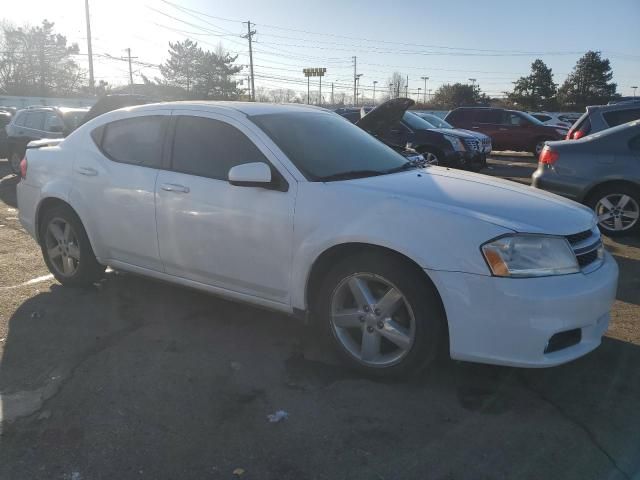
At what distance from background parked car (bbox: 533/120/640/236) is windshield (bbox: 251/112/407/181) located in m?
3.44

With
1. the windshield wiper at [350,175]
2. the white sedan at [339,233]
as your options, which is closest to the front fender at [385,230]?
the white sedan at [339,233]

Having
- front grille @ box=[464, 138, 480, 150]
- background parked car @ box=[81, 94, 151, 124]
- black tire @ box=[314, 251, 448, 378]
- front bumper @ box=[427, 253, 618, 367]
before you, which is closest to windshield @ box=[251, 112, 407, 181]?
black tire @ box=[314, 251, 448, 378]

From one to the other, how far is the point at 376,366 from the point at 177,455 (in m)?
1.25

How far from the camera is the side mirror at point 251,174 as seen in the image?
Answer: 3.46 meters

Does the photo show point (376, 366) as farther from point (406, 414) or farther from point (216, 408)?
point (216, 408)

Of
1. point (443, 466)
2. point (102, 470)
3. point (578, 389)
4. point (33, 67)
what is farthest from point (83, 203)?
point (33, 67)

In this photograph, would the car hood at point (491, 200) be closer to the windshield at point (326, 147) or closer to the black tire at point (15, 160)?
the windshield at point (326, 147)

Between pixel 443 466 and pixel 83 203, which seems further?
pixel 83 203

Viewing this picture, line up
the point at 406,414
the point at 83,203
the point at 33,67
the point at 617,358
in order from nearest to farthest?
the point at 406,414
the point at 617,358
the point at 83,203
the point at 33,67

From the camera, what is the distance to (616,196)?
266 inches

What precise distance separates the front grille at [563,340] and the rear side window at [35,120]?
1265cm

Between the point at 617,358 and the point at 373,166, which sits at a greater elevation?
the point at 373,166

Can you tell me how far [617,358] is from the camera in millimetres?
3633

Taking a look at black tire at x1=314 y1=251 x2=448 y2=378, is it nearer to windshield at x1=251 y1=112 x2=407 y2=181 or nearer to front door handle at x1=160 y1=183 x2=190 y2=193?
windshield at x1=251 y1=112 x2=407 y2=181
